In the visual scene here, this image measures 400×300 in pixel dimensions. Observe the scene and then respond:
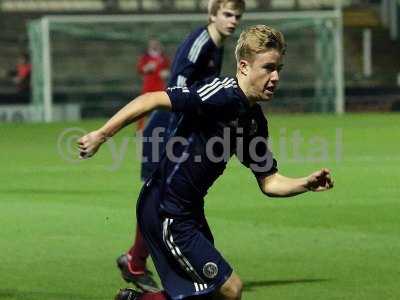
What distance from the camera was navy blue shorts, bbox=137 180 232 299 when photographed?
7.03m

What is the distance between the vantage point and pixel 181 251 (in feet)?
23.1

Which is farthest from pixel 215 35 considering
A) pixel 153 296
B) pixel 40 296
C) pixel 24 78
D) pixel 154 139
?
pixel 24 78

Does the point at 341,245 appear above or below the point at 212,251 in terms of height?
below

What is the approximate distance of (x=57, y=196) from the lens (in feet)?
53.6

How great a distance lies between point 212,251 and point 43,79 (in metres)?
27.5

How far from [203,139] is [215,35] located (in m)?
3.34

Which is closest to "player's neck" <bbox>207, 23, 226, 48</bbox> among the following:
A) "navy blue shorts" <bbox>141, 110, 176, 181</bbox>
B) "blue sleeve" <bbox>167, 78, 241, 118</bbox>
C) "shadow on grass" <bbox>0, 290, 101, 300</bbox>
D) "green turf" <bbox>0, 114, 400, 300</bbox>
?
"navy blue shorts" <bbox>141, 110, 176, 181</bbox>

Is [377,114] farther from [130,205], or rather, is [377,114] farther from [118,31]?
[130,205]

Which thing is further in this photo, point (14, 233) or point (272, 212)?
point (272, 212)

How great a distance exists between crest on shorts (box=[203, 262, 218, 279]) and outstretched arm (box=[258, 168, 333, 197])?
66 cm

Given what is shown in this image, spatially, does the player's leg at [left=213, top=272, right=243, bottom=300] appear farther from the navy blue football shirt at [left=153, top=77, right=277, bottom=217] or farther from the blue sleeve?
the blue sleeve

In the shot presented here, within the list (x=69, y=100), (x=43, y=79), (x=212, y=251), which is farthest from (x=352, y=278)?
(x=69, y=100)

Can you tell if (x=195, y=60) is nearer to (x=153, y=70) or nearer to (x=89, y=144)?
(x=89, y=144)

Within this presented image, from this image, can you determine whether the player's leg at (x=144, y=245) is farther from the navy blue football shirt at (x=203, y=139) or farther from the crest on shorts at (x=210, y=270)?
the crest on shorts at (x=210, y=270)
